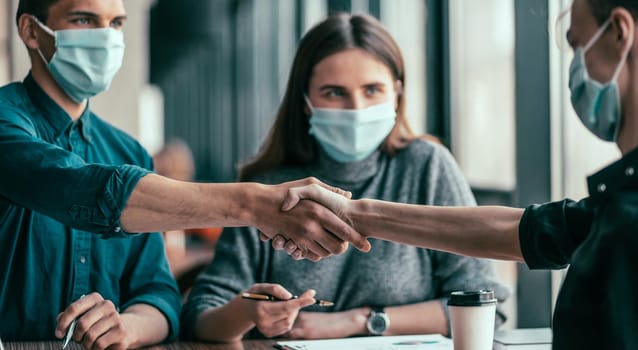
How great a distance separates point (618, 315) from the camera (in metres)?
Result: 1.09

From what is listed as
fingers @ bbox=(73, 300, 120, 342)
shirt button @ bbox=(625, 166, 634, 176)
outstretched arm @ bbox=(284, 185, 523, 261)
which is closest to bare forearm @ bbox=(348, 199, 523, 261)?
outstretched arm @ bbox=(284, 185, 523, 261)

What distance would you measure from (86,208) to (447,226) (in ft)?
2.19

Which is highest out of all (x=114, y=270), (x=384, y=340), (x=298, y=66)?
(x=298, y=66)

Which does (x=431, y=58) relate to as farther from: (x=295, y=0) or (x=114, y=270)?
(x=295, y=0)

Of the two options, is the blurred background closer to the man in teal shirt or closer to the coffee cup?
the coffee cup

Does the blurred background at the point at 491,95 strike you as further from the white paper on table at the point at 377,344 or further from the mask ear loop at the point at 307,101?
the white paper on table at the point at 377,344

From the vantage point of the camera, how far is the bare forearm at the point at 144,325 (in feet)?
5.54

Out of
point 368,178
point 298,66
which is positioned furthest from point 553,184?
point 298,66

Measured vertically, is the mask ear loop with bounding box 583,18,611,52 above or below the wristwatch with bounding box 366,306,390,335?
above

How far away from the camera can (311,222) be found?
1.74 m

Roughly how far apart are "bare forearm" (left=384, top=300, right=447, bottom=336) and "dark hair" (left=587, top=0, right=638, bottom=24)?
94 centimetres

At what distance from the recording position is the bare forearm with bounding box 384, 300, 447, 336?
192 centimetres

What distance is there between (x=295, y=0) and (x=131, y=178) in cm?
543

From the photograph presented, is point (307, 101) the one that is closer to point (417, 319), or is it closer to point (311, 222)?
point (311, 222)
